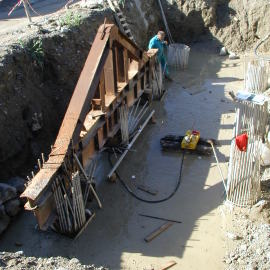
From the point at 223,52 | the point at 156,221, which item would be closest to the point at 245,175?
the point at 156,221

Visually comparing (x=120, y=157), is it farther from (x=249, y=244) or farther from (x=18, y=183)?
(x=249, y=244)

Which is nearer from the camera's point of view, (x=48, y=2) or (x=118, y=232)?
(x=118, y=232)

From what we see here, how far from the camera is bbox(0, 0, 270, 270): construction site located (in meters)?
7.04

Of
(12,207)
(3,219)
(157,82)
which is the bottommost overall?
(3,219)

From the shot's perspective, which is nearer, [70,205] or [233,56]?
[70,205]

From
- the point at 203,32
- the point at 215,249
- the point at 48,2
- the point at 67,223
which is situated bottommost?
the point at 215,249

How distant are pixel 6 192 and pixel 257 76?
25.2ft

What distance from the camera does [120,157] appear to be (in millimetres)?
9422

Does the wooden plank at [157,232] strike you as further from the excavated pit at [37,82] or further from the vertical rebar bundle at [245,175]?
the excavated pit at [37,82]

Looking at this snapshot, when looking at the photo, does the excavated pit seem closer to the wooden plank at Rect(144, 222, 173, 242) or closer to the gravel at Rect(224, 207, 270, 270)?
the wooden plank at Rect(144, 222, 173, 242)

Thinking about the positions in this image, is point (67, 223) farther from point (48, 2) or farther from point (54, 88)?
point (48, 2)

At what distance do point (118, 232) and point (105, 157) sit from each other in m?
2.61

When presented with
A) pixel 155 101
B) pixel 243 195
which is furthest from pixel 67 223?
pixel 155 101

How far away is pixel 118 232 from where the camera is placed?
303 inches
